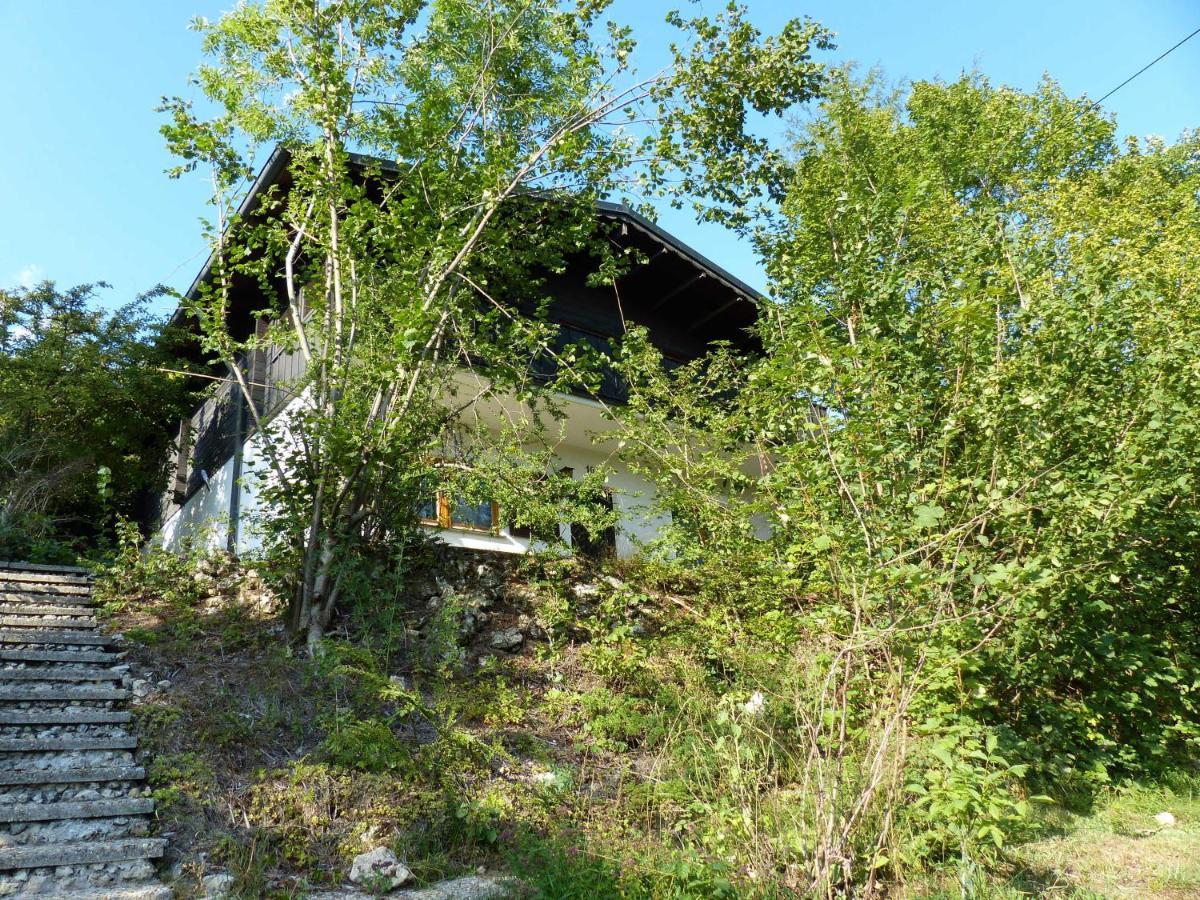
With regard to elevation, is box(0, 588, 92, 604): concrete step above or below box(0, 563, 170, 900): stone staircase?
above

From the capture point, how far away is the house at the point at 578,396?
1052 cm

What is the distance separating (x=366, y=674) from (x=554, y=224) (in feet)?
16.9

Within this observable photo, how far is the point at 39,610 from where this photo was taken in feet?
24.1

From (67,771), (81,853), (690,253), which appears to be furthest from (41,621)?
(690,253)

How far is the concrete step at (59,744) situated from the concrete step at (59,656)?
1.20 metres

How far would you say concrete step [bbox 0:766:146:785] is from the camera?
4805 millimetres

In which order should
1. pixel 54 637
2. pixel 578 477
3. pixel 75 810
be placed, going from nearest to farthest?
pixel 75 810 < pixel 54 637 < pixel 578 477

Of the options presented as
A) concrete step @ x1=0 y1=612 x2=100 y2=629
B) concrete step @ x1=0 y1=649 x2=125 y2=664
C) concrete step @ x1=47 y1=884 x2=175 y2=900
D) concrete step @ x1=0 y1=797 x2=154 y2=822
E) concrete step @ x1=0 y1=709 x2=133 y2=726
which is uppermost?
concrete step @ x1=0 y1=612 x2=100 y2=629

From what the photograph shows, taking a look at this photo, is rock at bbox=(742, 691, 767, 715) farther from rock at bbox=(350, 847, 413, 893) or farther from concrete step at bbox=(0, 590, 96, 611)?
concrete step at bbox=(0, 590, 96, 611)

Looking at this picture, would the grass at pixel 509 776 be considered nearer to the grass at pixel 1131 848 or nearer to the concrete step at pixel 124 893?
the grass at pixel 1131 848

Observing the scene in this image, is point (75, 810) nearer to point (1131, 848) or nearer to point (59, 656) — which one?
point (59, 656)

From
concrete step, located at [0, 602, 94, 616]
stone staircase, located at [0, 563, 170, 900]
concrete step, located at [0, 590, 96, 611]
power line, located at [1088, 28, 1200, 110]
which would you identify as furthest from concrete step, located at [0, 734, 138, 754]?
power line, located at [1088, 28, 1200, 110]

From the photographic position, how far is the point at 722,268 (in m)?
13.4

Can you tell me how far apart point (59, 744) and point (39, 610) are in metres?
2.69
